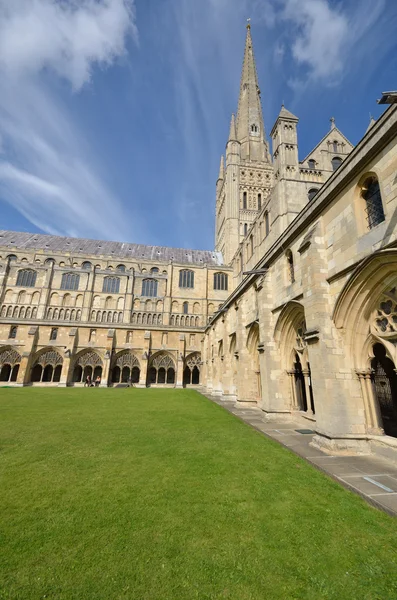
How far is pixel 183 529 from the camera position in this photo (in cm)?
319

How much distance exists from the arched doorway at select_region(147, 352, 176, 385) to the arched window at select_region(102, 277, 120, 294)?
12.0m

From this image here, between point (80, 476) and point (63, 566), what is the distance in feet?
7.52

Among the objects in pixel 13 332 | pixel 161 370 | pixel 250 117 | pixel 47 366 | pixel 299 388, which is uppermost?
pixel 250 117

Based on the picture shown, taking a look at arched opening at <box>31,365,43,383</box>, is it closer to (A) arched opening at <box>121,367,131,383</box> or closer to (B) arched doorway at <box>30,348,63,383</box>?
(B) arched doorway at <box>30,348,63,383</box>

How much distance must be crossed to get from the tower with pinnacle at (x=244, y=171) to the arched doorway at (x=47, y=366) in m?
28.3

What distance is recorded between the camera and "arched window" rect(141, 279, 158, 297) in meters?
38.0

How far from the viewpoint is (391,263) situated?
5.73 m

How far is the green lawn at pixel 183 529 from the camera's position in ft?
7.84

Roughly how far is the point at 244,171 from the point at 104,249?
1142 inches

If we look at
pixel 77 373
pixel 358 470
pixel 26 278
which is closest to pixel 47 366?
pixel 77 373

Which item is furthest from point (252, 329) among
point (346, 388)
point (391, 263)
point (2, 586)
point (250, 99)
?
point (250, 99)

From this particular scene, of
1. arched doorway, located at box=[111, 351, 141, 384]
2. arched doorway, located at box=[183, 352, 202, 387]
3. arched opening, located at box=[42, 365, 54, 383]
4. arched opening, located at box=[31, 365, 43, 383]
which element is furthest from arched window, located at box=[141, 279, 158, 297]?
arched opening, located at box=[31, 365, 43, 383]

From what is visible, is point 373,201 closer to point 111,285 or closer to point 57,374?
point 57,374

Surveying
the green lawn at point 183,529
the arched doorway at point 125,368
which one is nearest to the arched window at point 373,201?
the green lawn at point 183,529
